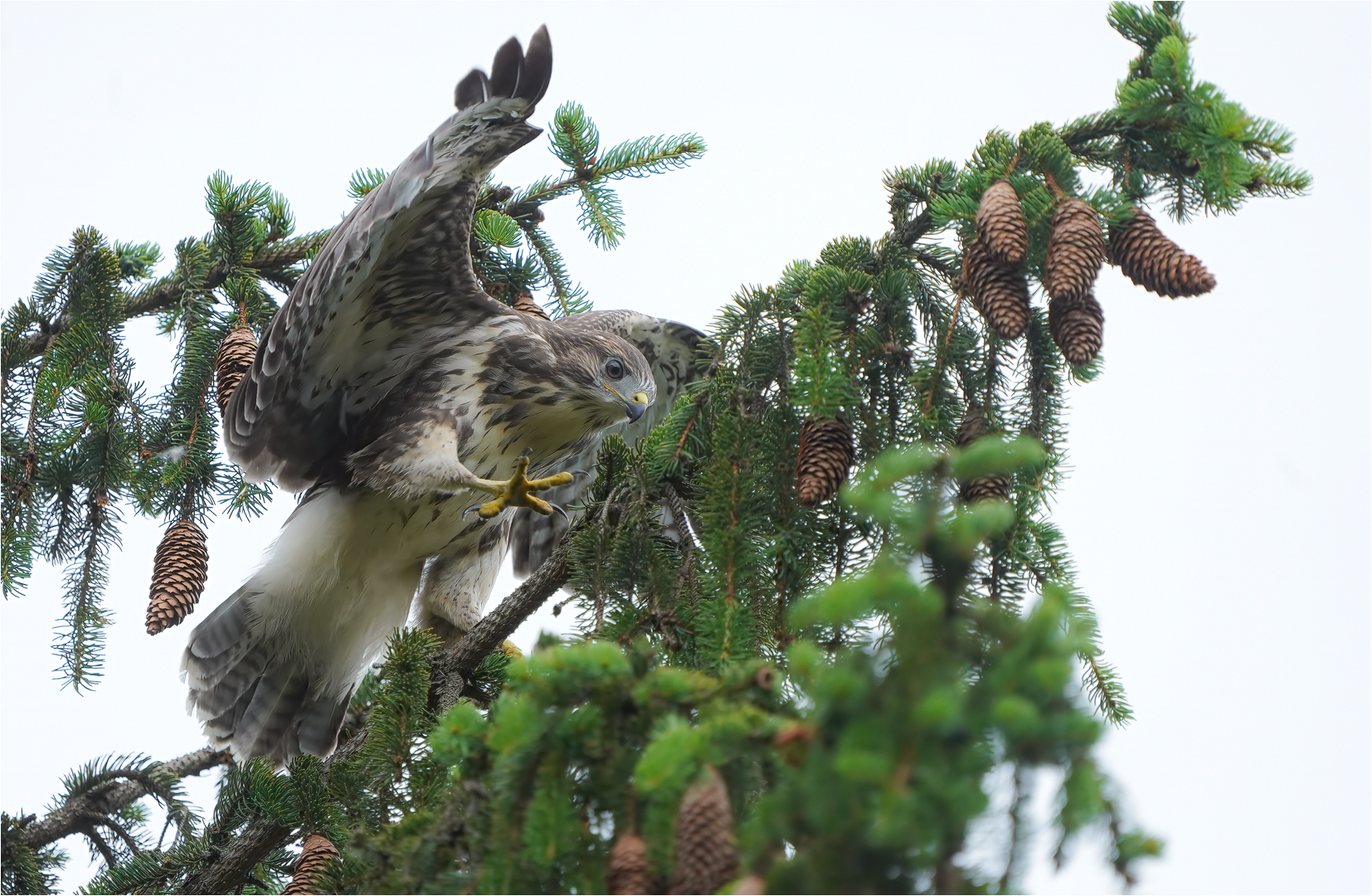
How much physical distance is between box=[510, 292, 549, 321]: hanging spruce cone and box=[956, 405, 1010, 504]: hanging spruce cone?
2.21m

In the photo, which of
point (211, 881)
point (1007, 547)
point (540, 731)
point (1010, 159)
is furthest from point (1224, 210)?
point (211, 881)

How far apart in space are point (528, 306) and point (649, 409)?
0.69 metres

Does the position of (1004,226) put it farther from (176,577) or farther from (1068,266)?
(176,577)

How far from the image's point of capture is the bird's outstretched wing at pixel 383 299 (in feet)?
11.1

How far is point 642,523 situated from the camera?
2.56 meters

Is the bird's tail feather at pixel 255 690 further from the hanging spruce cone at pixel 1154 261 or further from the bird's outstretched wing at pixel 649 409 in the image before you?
the hanging spruce cone at pixel 1154 261

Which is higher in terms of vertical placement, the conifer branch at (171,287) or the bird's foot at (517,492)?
the conifer branch at (171,287)

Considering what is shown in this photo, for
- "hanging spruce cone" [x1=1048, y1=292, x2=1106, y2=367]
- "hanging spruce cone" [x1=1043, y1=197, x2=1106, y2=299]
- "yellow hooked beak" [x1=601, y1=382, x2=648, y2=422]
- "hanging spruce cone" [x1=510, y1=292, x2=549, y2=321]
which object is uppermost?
"hanging spruce cone" [x1=510, y1=292, x2=549, y2=321]

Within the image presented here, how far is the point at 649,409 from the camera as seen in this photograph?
4750mm

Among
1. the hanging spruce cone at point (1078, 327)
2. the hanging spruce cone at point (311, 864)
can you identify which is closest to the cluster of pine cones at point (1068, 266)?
the hanging spruce cone at point (1078, 327)

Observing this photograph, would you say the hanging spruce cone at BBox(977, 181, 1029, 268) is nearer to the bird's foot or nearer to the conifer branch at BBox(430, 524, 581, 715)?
the conifer branch at BBox(430, 524, 581, 715)

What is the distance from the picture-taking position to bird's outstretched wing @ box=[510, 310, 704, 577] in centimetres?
470

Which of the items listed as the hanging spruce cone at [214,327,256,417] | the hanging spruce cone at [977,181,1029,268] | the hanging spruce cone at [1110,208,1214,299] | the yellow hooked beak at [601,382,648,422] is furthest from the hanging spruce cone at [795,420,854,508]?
the hanging spruce cone at [214,327,256,417]

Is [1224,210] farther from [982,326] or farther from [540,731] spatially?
[540,731]
